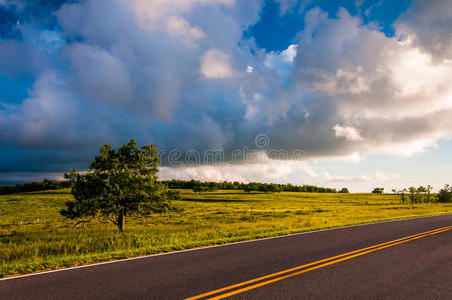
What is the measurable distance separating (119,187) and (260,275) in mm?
12394

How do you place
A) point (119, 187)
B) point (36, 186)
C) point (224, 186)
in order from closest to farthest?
point (119, 187) < point (36, 186) < point (224, 186)

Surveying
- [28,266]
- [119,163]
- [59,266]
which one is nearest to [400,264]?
[59,266]

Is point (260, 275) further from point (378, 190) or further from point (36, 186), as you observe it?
point (378, 190)

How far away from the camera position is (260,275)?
6828 mm

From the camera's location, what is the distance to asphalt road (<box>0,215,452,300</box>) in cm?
565

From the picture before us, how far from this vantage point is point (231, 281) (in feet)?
20.9

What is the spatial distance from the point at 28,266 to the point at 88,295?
Answer: 317cm

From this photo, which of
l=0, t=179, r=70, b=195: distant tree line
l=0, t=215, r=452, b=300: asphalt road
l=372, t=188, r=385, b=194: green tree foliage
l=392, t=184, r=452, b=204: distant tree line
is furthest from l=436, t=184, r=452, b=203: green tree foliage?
l=0, t=179, r=70, b=195: distant tree line

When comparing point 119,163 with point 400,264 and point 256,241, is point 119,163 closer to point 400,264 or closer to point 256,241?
point 256,241

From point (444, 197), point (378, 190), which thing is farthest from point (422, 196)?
point (378, 190)

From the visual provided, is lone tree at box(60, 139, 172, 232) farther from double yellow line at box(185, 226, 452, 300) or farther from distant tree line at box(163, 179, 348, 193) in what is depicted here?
distant tree line at box(163, 179, 348, 193)

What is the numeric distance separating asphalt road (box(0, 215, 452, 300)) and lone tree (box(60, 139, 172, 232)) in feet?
29.2

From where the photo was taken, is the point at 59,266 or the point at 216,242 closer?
the point at 59,266

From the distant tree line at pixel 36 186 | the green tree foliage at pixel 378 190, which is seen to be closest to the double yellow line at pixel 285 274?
the distant tree line at pixel 36 186
